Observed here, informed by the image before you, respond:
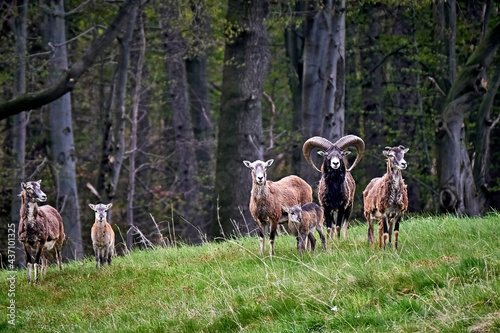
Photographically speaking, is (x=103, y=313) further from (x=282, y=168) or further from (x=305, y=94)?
(x=282, y=168)

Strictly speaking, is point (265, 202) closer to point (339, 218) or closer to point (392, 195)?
point (339, 218)

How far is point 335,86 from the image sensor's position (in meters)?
22.0

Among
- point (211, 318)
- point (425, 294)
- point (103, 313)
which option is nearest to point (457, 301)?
point (425, 294)

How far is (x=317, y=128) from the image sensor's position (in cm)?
2306

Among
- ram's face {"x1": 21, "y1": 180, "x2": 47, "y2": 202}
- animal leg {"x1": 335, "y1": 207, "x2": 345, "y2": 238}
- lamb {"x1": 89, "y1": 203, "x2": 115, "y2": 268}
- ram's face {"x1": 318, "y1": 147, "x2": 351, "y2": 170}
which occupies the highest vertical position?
ram's face {"x1": 318, "y1": 147, "x2": 351, "y2": 170}

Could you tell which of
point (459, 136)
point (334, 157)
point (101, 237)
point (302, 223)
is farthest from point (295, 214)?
point (459, 136)

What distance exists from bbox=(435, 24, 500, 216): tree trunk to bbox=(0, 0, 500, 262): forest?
0.03m

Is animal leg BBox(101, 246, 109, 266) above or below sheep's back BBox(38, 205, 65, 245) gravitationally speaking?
below

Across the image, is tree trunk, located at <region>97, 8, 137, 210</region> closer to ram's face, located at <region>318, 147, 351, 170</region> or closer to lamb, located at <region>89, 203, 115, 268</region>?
lamb, located at <region>89, 203, 115, 268</region>

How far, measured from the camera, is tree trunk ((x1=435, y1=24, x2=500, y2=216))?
19.7 m

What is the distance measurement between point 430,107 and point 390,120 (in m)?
1.62

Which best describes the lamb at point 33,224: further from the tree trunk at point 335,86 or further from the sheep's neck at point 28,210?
the tree trunk at point 335,86

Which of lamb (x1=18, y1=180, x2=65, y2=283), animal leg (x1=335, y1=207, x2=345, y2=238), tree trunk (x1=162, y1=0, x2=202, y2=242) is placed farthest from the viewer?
tree trunk (x1=162, y1=0, x2=202, y2=242)

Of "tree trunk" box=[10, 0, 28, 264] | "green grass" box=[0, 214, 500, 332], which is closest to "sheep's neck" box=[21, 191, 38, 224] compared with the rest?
"green grass" box=[0, 214, 500, 332]
